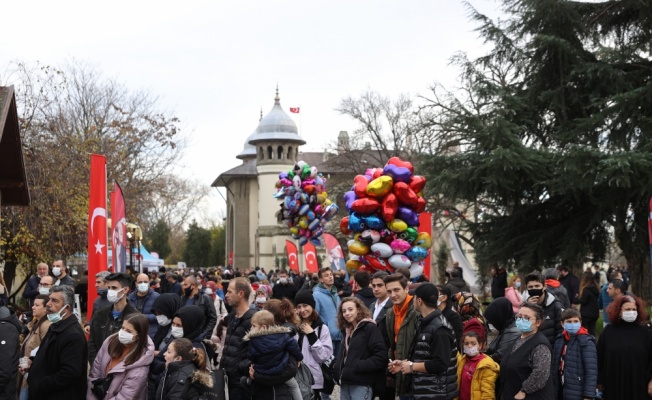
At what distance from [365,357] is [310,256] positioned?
1949 centimetres

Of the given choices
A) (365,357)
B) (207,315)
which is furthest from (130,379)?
(207,315)

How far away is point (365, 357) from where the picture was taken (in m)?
8.39

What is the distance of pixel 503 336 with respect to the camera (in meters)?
8.70

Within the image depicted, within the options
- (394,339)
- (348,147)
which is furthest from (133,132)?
(394,339)

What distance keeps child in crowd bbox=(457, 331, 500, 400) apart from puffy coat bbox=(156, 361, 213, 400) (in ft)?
8.86

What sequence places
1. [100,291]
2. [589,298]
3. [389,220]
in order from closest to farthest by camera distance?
[100,291]
[589,298]
[389,220]

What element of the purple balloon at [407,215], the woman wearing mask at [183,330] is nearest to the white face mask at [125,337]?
the woman wearing mask at [183,330]

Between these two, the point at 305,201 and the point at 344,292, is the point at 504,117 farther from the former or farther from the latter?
the point at 344,292

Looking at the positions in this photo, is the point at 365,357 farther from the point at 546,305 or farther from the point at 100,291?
the point at 100,291

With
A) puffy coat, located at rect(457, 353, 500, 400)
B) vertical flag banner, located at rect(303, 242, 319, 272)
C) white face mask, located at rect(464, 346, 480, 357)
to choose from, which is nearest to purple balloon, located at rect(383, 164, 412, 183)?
white face mask, located at rect(464, 346, 480, 357)

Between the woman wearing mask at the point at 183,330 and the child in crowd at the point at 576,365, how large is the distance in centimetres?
378

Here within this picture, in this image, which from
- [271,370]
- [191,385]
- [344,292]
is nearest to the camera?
[191,385]

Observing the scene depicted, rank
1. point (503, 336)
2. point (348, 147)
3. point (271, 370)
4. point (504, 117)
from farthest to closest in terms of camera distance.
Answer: point (348, 147) < point (504, 117) < point (503, 336) < point (271, 370)

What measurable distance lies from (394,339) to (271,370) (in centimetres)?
157
